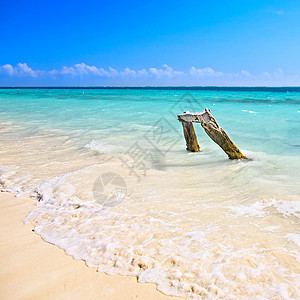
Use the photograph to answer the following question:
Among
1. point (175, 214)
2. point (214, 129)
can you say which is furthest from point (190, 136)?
point (175, 214)

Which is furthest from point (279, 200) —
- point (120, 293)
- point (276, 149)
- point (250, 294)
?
point (276, 149)

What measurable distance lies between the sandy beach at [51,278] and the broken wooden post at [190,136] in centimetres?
558

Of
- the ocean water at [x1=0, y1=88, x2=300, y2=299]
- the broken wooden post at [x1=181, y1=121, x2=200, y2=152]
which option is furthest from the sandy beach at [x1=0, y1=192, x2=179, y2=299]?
the broken wooden post at [x1=181, y1=121, x2=200, y2=152]

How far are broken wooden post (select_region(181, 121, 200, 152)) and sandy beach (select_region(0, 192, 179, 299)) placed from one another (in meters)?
5.58

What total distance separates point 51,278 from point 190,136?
20.6ft

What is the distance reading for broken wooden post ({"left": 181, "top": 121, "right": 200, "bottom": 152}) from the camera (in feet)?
25.5

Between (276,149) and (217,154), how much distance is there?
2643mm

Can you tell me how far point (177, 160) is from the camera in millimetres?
7449

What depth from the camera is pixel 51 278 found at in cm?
256

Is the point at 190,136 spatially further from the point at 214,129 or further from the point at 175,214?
the point at 175,214

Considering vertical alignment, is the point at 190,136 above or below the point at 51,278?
above

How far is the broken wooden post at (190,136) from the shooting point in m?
7.77

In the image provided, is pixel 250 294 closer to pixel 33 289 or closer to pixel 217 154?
pixel 33 289

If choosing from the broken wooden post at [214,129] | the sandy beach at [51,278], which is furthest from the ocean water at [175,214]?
the broken wooden post at [214,129]
